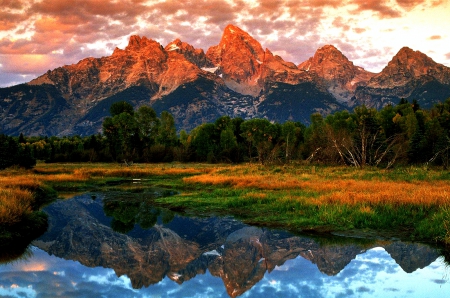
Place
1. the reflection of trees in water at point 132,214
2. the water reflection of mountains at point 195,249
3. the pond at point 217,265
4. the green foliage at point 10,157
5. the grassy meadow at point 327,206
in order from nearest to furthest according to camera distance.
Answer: the pond at point 217,265, the water reflection of mountains at point 195,249, the grassy meadow at point 327,206, the reflection of trees in water at point 132,214, the green foliage at point 10,157

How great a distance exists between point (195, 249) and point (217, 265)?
322cm

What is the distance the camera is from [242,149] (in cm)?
12500

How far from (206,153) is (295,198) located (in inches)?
3488

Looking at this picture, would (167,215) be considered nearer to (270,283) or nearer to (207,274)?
(207,274)

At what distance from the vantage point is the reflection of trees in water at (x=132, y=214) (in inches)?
1110

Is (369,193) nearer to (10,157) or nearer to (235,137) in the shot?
(10,157)

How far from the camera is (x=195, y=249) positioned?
70.5 ft

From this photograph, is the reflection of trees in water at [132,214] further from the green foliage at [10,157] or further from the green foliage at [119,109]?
the green foliage at [119,109]

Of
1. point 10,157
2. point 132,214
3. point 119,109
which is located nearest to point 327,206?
point 132,214

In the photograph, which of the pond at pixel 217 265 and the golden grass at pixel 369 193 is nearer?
the pond at pixel 217 265

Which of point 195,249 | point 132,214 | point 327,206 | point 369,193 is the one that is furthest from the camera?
point 132,214

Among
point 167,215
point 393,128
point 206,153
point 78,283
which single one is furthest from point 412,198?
point 206,153

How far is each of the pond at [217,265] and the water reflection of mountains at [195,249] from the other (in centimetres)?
4

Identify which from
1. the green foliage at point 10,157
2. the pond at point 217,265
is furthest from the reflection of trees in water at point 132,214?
the green foliage at point 10,157
